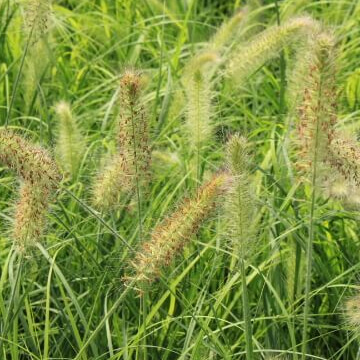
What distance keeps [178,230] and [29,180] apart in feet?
1.23

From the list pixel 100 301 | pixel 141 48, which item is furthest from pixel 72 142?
pixel 141 48

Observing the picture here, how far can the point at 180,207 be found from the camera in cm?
237

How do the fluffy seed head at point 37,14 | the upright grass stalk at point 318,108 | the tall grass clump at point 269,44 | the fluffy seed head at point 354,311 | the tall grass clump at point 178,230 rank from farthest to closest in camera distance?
the tall grass clump at point 269,44, the fluffy seed head at point 37,14, the fluffy seed head at point 354,311, the tall grass clump at point 178,230, the upright grass stalk at point 318,108

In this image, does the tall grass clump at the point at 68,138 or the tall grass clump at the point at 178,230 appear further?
the tall grass clump at the point at 68,138

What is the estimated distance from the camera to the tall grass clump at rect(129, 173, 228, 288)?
2293 mm

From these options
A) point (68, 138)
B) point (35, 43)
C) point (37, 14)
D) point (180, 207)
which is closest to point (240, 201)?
point (180, 207)

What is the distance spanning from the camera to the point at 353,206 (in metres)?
2.89

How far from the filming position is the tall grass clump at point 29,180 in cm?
236

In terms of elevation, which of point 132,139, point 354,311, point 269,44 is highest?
point 269,44

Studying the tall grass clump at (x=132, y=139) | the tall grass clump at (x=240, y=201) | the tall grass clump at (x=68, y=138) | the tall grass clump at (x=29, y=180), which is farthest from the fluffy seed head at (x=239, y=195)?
the tall grass clump at (x=68, y=138)

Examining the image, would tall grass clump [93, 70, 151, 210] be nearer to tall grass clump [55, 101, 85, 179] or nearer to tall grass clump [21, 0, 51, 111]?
tall grass clump [55, 101, 85, 179]

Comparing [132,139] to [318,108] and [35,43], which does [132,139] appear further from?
[35,43]

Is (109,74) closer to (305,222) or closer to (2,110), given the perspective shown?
(2,110)

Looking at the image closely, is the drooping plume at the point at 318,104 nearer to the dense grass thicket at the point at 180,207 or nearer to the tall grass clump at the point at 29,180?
the dense grass thicket at the point at 180,207
